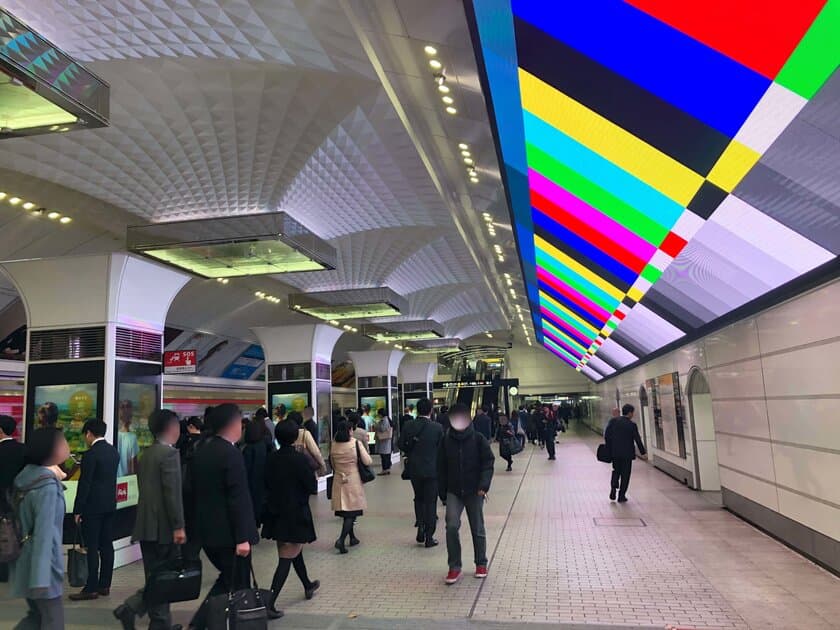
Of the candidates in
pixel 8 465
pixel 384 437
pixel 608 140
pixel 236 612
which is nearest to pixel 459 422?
pixel 236 612

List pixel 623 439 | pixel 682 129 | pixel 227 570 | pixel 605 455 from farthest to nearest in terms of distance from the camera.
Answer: pixel 605 455 < pixel 623 439 < pixel 682 129 < pixel 227 570

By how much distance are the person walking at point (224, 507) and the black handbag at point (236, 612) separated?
9.8 inches

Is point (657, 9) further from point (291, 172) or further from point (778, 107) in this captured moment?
point (291, 172)

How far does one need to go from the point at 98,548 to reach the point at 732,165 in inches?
262

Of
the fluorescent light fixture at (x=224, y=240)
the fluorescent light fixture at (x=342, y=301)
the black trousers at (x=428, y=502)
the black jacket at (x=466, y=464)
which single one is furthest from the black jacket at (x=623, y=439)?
the fluorescent light fixture at (x=224, y=240)

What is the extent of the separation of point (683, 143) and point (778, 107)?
1.06m

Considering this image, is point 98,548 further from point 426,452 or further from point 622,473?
point 622,473

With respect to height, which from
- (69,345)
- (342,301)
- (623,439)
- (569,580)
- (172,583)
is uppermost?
(342,301)

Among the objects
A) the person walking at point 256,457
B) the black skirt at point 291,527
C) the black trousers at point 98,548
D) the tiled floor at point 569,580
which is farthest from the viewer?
the person walking at point 256,457

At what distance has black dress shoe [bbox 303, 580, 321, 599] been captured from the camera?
5531 millimetres

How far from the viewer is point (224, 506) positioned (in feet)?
13.1

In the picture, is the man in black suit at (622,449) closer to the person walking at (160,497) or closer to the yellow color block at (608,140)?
the yellow color block at (608,140)

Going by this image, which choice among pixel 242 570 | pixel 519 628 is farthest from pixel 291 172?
pixel 519 628

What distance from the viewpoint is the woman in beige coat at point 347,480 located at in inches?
289
